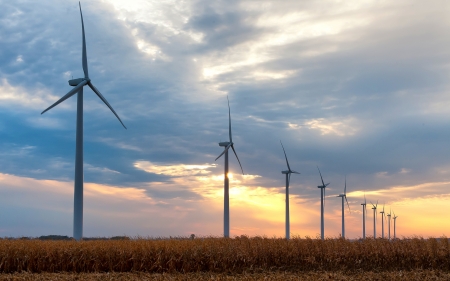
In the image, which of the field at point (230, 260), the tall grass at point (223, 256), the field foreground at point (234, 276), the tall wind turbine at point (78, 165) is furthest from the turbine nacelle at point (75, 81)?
the field foreground at point (234, 276)

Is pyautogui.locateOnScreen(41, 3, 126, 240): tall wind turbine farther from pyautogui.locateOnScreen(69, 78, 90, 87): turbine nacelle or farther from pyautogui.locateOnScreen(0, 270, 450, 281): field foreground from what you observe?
pyautogui.locateOnScreen(0, 270, 450, 281): field foreground

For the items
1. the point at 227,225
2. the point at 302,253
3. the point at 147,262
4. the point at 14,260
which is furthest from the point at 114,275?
the point at 227,225

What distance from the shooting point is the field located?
2761 centimetres

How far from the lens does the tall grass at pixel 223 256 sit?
28.7 m

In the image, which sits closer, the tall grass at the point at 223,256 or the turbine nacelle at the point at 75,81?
the tall grass at the point at 223,256

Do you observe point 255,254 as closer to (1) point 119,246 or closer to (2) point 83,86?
(1) point 119,246

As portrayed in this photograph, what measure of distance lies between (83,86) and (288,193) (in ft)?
144

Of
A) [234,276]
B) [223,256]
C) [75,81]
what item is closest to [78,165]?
[75,81]

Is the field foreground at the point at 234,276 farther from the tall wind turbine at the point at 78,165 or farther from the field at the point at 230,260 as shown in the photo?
the tall wind turbine at the point at 78,165

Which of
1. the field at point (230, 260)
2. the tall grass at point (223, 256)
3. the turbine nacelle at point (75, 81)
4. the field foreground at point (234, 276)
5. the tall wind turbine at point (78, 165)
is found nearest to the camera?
the field foreground at point (234, 276)

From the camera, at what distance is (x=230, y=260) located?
94.4 feet

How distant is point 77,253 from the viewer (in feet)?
96.9

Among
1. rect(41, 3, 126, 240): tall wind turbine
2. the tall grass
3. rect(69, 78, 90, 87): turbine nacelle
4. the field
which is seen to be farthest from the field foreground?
rect(69, 78, 90, 87): turbine nacelle

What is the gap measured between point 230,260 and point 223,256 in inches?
18.6
